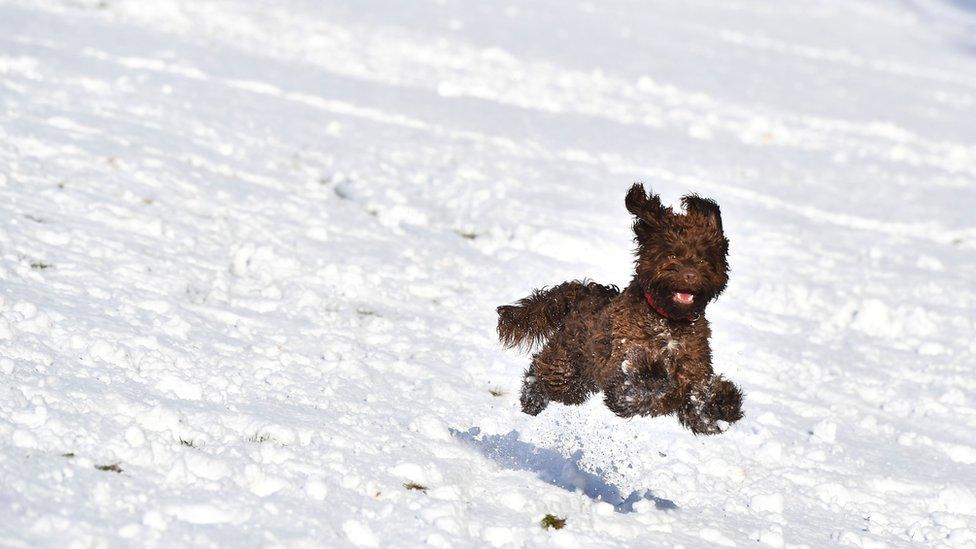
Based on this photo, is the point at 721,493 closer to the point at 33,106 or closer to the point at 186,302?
the point at 186,302

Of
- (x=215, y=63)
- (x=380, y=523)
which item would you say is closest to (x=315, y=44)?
(x=215, y=63)

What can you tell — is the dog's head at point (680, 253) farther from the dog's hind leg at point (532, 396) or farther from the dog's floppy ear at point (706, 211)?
the dog's hind leg at point (532, 396)

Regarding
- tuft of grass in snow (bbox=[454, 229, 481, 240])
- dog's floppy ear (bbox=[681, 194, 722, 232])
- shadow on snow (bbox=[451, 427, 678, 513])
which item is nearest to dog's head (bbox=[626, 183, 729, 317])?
dog's floppy ear (bbox=[681, 194, 722, 232])

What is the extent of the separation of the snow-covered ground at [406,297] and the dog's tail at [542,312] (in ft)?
1.37

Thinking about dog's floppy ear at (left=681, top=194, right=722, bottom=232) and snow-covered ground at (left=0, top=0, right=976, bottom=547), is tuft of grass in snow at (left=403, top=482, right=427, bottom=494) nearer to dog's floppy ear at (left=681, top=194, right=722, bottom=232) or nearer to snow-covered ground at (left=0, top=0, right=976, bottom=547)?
snow-covered ground at (left=0, top=0, right=976, bottom=547)

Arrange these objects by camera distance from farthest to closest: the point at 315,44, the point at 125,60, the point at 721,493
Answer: the point at 315,44 < the point at 125,60 < the point at 721,493

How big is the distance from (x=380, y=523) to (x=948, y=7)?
2049 inches

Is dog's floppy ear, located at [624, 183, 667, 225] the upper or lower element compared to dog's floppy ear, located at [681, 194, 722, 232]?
lower

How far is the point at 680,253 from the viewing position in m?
5.84

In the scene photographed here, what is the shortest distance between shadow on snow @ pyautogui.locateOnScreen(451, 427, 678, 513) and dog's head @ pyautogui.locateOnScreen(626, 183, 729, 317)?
96 cm

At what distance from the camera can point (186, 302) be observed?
737 cm

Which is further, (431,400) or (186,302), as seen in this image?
(186,302)

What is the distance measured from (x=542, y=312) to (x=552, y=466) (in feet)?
3.37

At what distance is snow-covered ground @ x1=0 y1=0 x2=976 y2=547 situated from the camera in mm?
5074
